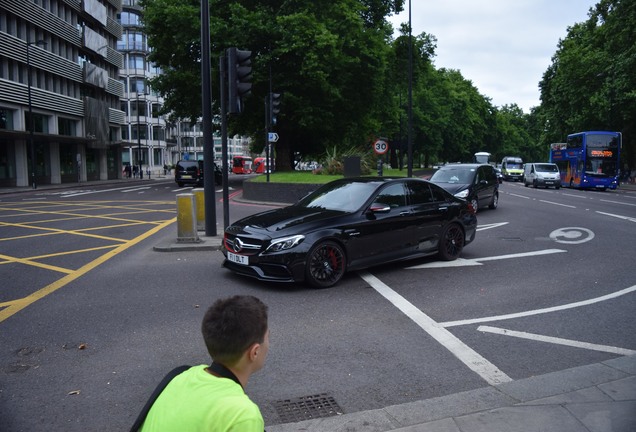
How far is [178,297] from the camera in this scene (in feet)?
22.0

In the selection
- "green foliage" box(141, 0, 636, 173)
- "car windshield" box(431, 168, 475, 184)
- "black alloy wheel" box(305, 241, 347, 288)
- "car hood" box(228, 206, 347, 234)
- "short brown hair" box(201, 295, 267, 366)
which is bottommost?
"black alloy wheel" box(305, 241, 347, 288)

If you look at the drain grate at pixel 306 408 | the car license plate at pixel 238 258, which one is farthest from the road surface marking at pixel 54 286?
the drain grate at pixel 306 408

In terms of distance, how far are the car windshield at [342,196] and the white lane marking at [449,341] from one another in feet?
4.38

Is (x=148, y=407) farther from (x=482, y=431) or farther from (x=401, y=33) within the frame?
(x=401, y=33)

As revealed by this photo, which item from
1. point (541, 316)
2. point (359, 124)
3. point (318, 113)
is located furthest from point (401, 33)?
point (541, 316)

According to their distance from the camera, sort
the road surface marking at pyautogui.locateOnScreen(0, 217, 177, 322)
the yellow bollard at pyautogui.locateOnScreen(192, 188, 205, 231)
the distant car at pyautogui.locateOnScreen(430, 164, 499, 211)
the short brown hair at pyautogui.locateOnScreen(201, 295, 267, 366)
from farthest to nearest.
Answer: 1. the distant car at pyautogui.locateOnScreen(430, 164, 499, 211)
2. the yellow bollard at pyautogui.locateOnScreen(192, 188, 205, 231)
3. the road surface marking at pyautogui.locateOnScreen(0, 217, 177, 322)
4. the short brown hair at pyautogui.locateOnScreen(201, 295, 267, 366)

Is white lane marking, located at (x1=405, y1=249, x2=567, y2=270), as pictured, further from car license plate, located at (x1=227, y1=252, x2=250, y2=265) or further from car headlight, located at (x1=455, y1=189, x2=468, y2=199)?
car headlight, located at (x1=455, y1=189, x2=468, y2=199)

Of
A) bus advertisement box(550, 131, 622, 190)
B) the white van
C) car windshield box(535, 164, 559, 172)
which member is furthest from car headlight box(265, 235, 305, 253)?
car windshield box(535, 164, 559, 172)

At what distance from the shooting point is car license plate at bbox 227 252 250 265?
714 centimetres

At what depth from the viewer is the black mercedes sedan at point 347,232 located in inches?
275

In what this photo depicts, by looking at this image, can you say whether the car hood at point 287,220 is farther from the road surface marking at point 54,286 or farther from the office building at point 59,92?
the office building at point 59,92

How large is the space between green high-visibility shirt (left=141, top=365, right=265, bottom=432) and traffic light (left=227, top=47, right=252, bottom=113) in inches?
373

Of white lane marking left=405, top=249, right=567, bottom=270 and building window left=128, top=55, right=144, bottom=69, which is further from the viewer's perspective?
building window left=128, top=55, right=144, bottom=69

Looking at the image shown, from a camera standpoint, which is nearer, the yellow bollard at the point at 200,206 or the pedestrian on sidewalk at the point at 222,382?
the pedestrian on sidewalk at the point at 222,382
